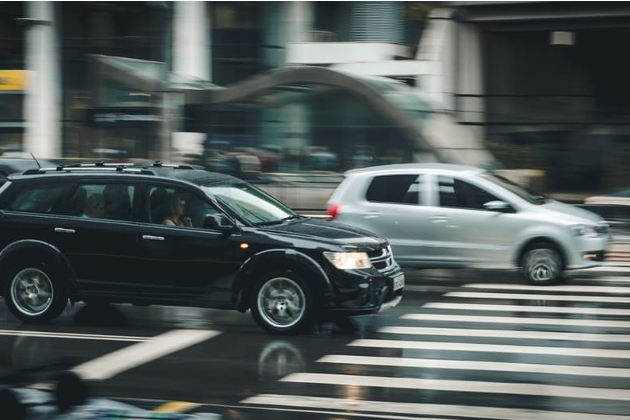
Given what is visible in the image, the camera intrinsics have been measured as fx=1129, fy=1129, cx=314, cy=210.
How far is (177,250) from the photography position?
10992 millimetres

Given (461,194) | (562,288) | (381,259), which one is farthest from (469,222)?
(381,259)

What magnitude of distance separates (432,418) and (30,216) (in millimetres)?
5774

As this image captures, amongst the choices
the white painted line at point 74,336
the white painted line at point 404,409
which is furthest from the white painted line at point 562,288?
the white painted line at point 404,409

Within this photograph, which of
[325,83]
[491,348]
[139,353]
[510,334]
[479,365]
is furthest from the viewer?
[325,83]

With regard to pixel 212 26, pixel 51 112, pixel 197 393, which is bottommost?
pixel 197 393

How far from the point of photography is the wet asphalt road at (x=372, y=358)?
775 centimetres

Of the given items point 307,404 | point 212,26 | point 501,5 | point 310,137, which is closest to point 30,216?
point 307,404

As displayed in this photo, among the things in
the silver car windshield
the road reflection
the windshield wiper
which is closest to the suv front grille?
the road reflection

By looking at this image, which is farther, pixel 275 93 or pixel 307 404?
pixel 275 93

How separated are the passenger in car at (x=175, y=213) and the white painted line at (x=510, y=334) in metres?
2.21

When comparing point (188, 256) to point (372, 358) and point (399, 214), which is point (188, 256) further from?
point (399, 214)

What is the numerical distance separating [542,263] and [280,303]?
514cm

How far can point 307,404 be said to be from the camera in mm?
7793

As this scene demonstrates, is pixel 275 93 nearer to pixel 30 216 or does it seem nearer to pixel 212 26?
pixel 212 26
